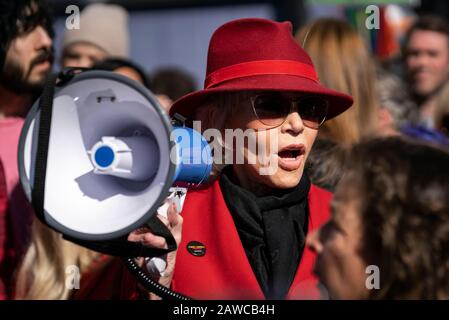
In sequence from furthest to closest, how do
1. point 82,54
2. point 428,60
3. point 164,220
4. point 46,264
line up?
1. point 428,60
2. point 82,54
3. point 46,264
4. point 164,220

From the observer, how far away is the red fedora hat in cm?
230

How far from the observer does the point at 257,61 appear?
2.34 metres

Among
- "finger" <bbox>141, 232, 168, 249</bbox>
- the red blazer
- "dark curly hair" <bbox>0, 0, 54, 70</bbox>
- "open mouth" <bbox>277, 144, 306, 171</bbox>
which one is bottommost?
the red blazer

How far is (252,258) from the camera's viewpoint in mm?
2365

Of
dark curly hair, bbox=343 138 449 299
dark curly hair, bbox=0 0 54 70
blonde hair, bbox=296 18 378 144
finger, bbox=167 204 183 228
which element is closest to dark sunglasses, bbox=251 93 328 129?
finger, bbox=167 204 183 228

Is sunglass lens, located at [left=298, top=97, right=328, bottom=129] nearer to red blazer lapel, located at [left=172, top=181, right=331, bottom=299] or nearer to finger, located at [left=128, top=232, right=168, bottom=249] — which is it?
red blazer lapel, located at [left=172, top=181, right=331, bottom=299]

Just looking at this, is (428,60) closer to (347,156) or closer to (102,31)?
(102,31)


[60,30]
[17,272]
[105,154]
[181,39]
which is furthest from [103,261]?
[181,39]

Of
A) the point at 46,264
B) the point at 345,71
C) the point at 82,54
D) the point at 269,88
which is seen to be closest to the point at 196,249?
the point at 269,88

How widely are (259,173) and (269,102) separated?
0.20 metres

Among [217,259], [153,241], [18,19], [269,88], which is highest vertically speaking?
[18,19]

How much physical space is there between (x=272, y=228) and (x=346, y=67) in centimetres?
108
